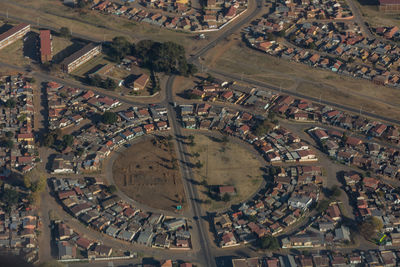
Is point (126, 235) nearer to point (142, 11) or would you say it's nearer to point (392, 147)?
point (392, 147)

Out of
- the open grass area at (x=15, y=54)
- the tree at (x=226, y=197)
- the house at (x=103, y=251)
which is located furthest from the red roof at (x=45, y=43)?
the house at (x=103, y=251)

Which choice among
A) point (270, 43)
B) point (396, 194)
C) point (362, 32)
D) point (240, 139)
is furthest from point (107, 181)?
point (362, 32)

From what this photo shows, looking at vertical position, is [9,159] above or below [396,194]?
below

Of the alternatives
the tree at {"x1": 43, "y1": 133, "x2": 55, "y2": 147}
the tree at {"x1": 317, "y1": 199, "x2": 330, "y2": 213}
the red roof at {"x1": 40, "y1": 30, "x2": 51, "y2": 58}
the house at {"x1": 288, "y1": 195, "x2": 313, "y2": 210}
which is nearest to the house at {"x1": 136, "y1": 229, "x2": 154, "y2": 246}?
the house at {"x1": 288, "y1": 195, "x2": 313, "y2": 210}

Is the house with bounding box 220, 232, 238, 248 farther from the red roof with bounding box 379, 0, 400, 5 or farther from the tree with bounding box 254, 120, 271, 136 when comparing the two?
the red roof with bounding box 379, 0, 400, 5

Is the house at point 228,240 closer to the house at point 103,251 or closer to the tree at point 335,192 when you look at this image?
the house at point 103,251

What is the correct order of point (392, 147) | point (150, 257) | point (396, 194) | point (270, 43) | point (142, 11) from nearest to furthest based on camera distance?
point (150, 257) → point (396, 194) → point (392, 147) → point (270, 43) → point (142, 11)
